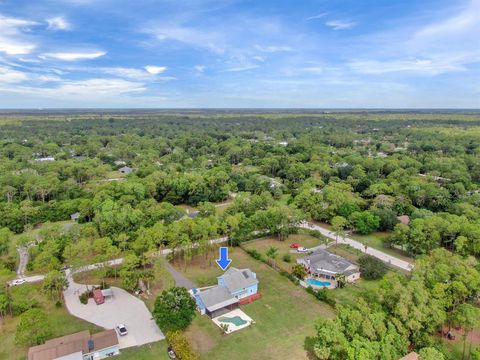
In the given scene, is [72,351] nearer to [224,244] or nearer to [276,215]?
[224,244]

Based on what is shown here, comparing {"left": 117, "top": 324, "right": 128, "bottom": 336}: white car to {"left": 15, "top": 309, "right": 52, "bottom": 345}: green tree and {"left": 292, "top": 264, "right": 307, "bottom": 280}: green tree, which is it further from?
{"left": 292, "top": 264, "right": 307, "bottom": 280}: green tree

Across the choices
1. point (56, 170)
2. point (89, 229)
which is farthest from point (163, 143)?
point (89, 229)

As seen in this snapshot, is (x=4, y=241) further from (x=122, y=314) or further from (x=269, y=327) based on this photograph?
(x=269, y=327)

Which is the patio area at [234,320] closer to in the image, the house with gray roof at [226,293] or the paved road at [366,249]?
the house with gray roof at [226,293]

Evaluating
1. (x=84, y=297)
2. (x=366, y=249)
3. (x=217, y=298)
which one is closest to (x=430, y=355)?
(x=217, y=298)

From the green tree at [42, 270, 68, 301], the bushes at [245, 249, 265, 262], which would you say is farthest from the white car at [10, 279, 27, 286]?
the bushes at [245, 249, 265, 262]

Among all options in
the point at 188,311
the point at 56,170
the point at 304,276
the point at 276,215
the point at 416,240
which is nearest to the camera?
the point at 188,311

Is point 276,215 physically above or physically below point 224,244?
above
